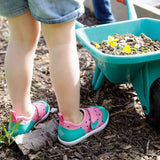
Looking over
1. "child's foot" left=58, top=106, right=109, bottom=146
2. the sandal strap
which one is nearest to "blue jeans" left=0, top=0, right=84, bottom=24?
"child's foot" left=58, top=106, right=109, bottom=146

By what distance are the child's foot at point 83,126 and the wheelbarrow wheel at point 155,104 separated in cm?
25

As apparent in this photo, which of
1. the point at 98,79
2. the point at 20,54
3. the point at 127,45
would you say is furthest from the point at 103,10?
the point at 20,54

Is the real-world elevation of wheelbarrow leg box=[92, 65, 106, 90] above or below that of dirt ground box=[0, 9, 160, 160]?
above

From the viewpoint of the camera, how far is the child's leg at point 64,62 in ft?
3.33

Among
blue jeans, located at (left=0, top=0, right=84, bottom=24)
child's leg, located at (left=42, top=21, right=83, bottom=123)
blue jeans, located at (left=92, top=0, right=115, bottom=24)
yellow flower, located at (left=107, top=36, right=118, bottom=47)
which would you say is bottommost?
blue jeans, located at (left=92, top=0, right=115, bottom=24)

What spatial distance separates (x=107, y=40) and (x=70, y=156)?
0.73 metres

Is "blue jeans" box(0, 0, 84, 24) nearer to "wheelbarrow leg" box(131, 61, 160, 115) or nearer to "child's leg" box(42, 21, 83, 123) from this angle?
"child's leg" box(42, 21, 83, 123)

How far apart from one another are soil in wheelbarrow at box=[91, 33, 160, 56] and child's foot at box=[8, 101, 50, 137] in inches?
18.9

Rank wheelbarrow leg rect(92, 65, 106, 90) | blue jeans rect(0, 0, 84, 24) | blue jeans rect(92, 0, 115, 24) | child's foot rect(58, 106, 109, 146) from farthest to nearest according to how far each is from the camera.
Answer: blue jeans rect(92, 0, 115, 24) → wheelbarrow leg rect(92, 65, 106, 90) → child's foot rect(58, 106, 109, 146) → blue jeans rect(0, 0, 84, 24)

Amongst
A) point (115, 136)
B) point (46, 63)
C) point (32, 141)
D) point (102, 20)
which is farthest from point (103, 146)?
point (102, 20)

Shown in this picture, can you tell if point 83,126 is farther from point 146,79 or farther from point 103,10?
point 103,10

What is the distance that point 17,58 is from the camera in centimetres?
120

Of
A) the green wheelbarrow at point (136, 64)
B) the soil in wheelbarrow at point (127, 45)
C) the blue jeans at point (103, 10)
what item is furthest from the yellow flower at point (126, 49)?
the blue jeans at point (103, 10)

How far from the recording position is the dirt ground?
4.16 feet
